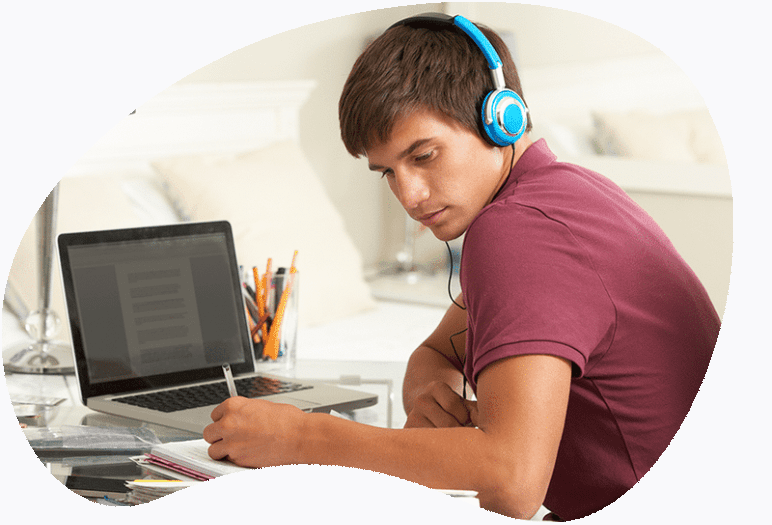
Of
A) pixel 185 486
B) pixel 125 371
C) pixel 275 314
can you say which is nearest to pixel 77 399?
pixel 125 371

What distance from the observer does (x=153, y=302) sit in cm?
104

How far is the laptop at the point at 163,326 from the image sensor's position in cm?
95

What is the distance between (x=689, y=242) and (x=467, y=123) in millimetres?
1738

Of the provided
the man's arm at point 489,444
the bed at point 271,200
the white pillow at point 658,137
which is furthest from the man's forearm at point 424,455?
the white pillow at point 658,137

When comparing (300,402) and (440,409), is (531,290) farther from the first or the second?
(300,402)

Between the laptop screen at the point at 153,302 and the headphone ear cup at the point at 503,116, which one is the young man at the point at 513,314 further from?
the laptop screen at the point at 153,302

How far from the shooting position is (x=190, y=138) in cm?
215

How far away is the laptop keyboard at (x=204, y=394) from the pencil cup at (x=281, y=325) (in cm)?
9

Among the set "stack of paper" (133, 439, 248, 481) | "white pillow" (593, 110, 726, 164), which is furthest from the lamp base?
"white pillow" (593, 110, 726, 164)

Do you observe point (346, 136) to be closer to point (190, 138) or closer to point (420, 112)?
point (420, 112)

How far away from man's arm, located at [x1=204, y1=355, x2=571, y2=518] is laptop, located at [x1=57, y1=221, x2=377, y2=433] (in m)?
0.29

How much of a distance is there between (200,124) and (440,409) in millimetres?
1545

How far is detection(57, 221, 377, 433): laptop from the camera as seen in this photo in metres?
0.95

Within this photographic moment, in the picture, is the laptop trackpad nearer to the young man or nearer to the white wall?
the young man
